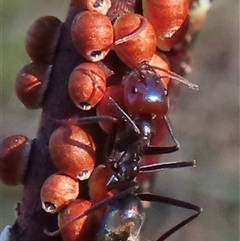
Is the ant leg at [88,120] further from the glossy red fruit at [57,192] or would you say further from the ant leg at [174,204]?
the ant leg at [174,204]

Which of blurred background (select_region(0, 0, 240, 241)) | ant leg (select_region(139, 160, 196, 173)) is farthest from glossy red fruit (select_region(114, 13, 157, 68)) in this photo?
blurred background (select_region(0, 0, 240, 241))

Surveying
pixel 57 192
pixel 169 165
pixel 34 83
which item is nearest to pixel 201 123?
pixel 169 165

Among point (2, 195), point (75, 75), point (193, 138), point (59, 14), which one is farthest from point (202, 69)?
point (75, 75)

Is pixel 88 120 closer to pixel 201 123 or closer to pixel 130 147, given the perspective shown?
pixel 130 147

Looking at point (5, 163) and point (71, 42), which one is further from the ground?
point (71, 42)

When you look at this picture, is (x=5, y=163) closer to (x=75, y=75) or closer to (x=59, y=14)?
(x=75, y=75)

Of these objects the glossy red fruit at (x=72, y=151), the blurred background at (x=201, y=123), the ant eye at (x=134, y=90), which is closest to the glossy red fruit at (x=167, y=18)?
the ant eye at (x=134, y=90)
